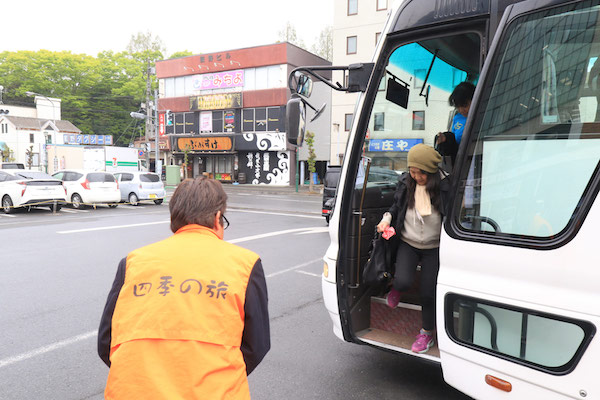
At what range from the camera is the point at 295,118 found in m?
3.33

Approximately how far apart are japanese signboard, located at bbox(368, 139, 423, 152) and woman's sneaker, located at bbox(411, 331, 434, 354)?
1510mm

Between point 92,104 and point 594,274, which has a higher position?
point 92,104

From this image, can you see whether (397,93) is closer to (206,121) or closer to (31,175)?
(31,175)

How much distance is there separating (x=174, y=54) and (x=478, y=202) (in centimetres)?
6344

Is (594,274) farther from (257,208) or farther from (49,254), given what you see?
(257,208)

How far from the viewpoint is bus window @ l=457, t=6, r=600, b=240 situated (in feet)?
6.83

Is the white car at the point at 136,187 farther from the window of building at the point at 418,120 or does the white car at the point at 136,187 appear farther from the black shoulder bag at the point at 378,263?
the black shoulder bag at the point at 378,263

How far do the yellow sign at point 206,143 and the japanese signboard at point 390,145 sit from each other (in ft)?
112

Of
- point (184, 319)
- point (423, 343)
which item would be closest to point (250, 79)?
point (423, 343)

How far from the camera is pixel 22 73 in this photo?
60.6 m

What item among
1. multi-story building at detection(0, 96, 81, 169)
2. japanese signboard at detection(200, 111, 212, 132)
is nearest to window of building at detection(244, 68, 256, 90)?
→ japanese signboard at detection(200, 111, 212, 132)

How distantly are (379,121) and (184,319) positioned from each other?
2690 mm

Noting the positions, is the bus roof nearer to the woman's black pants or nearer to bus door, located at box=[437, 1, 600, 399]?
bus door, located at box=[437, 1, 600, 399]

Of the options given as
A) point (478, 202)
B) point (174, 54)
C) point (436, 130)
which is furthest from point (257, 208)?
point (174, 54)
